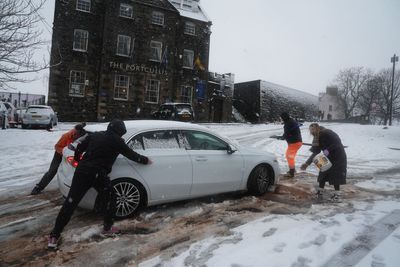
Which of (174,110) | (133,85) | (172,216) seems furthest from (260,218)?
(133,85)

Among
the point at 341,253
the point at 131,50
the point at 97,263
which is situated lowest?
the point at 97,263

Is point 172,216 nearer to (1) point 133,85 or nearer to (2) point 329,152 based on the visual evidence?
(2) point 329,152

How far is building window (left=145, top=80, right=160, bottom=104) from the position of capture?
1081 inches

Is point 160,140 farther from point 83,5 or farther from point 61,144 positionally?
point 83,5

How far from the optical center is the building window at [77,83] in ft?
83.2

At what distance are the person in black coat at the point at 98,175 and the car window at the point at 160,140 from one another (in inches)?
28.9

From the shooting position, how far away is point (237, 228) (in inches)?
195

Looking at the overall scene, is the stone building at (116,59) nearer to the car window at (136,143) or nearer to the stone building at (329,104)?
the car window at (136,143)

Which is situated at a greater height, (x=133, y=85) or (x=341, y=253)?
(x=133, y=85)

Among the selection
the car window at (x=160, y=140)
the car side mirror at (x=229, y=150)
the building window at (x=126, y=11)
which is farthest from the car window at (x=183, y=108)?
the car window at (x=160, y=140)

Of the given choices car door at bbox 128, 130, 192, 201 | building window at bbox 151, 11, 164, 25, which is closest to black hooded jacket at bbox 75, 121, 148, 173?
car door at bbox 128, 130, 192, 201

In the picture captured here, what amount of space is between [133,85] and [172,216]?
22.6 meters

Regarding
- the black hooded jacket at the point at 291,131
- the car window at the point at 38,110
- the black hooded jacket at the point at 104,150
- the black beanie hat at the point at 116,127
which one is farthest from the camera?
the car window at the point at 38,110

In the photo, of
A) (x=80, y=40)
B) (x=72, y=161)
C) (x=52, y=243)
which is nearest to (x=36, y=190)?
(x=72, y=161)
